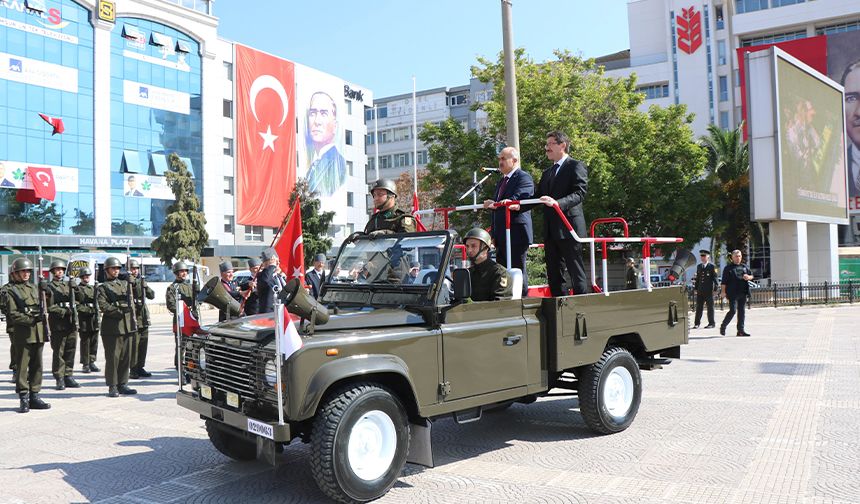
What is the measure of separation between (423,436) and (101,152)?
148 feet

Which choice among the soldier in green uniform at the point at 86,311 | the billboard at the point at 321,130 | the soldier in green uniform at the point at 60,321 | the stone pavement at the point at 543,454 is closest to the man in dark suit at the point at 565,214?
the stone pavement at the point at 543,454

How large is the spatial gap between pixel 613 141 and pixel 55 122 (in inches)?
1333

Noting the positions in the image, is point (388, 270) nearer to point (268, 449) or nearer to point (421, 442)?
point (421, 442)

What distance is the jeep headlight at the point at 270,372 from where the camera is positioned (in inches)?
177

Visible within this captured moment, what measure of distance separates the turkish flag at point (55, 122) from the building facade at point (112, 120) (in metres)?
0.12

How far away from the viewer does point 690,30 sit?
6494cm

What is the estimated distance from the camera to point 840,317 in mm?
20453

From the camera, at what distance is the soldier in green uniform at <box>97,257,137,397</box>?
981 cm

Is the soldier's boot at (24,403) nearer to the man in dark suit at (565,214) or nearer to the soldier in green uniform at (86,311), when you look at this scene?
the soldier in green uniform at (86,311)

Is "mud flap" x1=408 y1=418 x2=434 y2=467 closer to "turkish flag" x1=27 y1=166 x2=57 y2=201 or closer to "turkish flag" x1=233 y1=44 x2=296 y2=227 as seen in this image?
"turkish flag" x1=27 y1=166 x2=57 y2=201

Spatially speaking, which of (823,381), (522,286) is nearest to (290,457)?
(522,286)

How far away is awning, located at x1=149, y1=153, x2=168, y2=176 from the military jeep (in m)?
44.9

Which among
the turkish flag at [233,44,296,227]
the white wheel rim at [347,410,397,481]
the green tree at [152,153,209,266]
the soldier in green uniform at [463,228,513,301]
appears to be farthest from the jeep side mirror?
Result: the turkish flag at [233,44,296,227]

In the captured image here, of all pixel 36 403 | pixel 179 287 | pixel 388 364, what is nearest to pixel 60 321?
pixel 179 287
